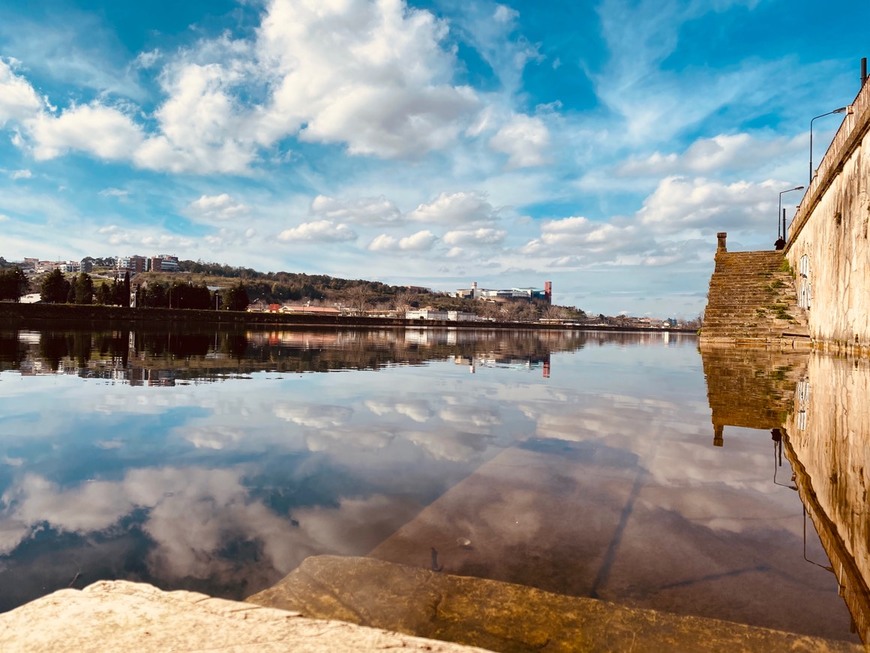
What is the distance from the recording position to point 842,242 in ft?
56.0

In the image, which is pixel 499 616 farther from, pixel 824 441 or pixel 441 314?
pixel 441 314

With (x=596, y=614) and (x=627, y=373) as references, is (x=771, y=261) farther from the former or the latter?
(x=596, y=614)

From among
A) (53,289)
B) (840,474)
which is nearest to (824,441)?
(840,474)

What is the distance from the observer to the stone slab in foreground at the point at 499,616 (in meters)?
2.15

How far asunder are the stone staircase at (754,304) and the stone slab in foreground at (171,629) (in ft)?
85.3

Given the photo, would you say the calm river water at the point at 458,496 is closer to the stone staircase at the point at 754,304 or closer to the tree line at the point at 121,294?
the stone staircase at the point at 754,304

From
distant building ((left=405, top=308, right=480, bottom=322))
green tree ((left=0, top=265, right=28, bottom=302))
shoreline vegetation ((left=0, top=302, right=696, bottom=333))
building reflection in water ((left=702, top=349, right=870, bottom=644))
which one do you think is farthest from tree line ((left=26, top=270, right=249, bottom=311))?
building reflection in water ((left=702, top=349, right=870, bottom=644))

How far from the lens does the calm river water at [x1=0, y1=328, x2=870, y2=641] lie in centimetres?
278

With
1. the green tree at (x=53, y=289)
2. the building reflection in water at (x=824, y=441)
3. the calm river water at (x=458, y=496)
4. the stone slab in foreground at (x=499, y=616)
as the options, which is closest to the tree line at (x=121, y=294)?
the green tree at (x=53, y=289)

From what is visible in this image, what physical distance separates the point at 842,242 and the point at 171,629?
21549 millimetres

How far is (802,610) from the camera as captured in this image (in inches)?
95.9

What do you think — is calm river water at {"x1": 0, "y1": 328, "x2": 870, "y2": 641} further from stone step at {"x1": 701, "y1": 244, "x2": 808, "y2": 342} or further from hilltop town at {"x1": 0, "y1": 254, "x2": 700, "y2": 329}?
hilltop town at {"x1": 0, "y1": 254, "x2": 700, "y2": 329}

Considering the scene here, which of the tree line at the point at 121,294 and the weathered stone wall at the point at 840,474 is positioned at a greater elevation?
the tree line at the point at 121,294

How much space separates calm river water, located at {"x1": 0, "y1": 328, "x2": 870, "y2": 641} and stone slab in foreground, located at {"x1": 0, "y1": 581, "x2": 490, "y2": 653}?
0.46 meters
